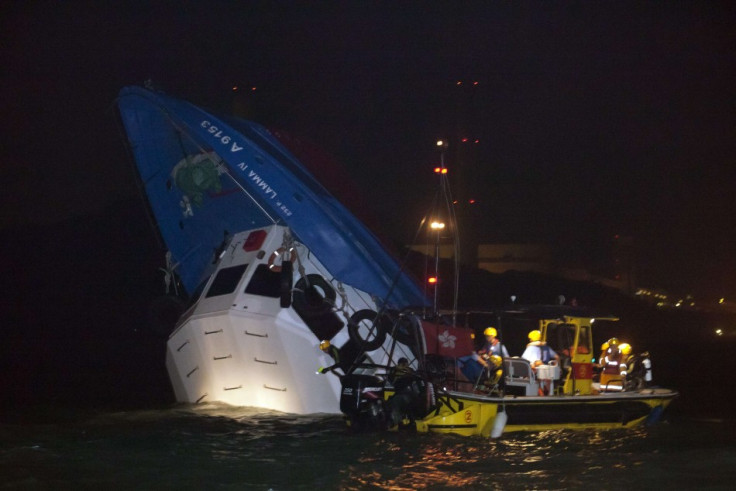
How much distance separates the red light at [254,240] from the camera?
16062mm

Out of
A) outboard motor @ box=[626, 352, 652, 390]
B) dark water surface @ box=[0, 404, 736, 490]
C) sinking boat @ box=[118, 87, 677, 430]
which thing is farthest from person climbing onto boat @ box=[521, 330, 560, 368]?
outboard motor @ box=[626, 352, 652, 390]

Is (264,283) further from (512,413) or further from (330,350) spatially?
(512,413)

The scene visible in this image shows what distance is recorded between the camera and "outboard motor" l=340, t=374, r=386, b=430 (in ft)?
42.5

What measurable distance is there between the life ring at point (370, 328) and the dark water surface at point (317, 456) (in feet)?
5.02

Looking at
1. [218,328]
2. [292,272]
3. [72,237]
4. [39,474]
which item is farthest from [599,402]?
[72,237]

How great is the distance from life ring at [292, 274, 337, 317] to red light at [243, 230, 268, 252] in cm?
133

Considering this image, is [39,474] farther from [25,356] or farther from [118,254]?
[118,254]

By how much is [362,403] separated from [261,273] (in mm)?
3715

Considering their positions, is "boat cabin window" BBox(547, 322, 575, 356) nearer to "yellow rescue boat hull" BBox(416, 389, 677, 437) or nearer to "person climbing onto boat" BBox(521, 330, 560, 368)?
"person climbing onto boat" BBox(521, 330, 560, 368)

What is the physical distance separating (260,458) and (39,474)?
9.73 feet

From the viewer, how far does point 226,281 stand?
15945 millimetres

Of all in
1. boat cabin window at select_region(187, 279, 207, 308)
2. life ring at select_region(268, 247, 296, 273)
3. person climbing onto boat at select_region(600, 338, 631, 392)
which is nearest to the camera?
life ring at select_region(268, 247, 296, 273)

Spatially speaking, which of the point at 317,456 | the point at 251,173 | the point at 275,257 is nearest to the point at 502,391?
the point at 317,456

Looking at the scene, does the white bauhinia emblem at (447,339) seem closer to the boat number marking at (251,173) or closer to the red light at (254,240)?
the boat number marking at (251,173)
